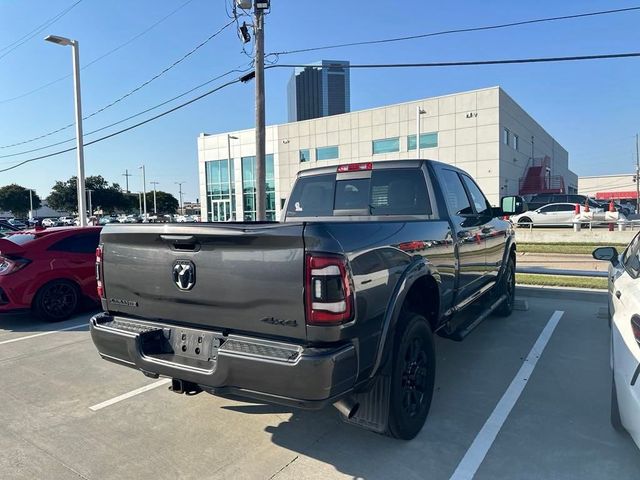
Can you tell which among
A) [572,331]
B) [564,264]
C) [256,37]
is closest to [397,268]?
[572,331]

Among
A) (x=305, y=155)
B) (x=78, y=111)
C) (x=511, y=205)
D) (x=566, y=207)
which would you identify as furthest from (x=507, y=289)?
(x=305, y=155)

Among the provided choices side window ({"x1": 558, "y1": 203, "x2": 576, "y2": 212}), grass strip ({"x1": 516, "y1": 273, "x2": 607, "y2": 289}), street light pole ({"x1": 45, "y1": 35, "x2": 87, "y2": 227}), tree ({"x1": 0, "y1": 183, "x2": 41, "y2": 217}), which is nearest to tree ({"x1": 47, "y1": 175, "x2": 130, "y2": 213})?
tree ({"x1": 0, "y1": 183, "x2": 41, "y2": 217})

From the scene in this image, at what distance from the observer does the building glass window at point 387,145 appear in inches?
1347

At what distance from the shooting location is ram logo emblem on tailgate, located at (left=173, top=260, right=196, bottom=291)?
281 centimetres

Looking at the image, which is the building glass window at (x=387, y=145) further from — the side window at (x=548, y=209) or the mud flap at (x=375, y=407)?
the mud flap at (x=375, y=407)

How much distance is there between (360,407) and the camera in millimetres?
2932

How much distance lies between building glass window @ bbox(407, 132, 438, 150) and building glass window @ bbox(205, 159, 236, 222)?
1769 centimetres

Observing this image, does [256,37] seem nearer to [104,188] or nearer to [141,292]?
[141,292]

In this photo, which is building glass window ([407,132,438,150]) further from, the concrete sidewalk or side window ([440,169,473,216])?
side window ([440,169,473,216])

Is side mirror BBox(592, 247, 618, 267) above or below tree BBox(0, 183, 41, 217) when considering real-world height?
below

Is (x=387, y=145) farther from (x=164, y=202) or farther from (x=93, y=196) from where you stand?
(x=164, y=202)

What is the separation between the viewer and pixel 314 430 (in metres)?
3.41

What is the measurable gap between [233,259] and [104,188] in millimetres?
94730

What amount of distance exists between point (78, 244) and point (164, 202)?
101 m
